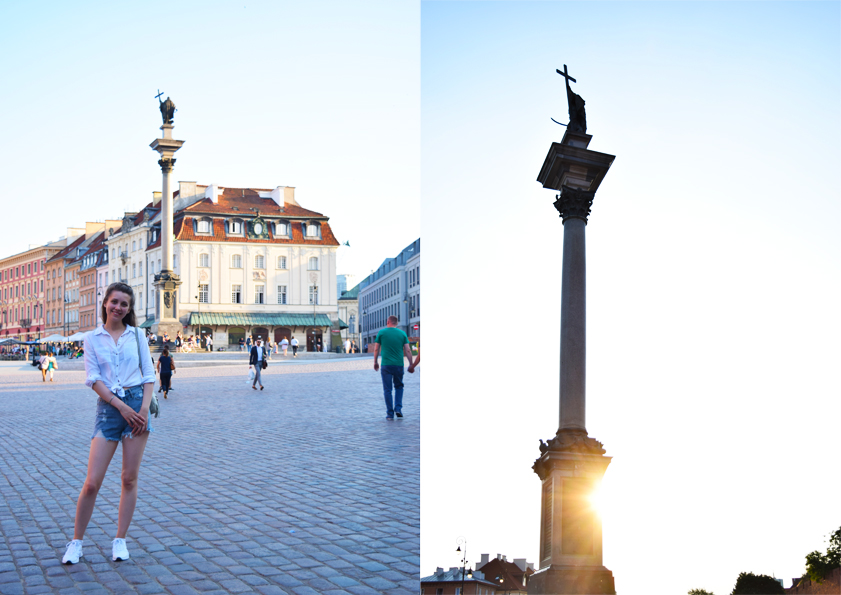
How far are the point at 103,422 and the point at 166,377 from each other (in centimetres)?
1638

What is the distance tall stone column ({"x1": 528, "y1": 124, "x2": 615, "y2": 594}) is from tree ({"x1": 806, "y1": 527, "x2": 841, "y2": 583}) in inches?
394

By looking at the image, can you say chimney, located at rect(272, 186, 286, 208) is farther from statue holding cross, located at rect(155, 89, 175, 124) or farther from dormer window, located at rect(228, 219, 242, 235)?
statue holding cross, located at rect(155, 89, 175, 124)

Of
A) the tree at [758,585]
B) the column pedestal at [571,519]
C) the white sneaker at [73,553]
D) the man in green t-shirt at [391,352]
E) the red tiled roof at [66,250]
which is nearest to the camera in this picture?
the white sneaker at [73,553]

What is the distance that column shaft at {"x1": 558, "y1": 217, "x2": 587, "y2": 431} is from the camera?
33.1ft

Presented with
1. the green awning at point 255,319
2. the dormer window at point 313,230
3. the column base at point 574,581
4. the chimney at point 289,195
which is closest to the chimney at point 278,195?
the chimney at point 289,195

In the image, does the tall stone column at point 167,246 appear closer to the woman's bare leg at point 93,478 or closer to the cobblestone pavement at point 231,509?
the cobblestone pavement at point 231,509

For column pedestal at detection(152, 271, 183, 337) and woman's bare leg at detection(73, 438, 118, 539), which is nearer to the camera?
woman's bare leg at detection(73, 438, 118, 539)

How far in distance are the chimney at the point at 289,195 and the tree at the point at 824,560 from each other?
66913 millimetres

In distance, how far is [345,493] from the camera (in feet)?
24.5

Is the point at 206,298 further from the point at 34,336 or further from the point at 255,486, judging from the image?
the point at 255,486

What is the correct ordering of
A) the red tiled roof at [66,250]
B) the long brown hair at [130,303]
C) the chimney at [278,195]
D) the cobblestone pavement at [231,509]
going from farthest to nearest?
the red tiled roof at [66,250]
the chimney at [278,195]
the long brown hair at [130,303]
the cobblestone pavement at [231,509]

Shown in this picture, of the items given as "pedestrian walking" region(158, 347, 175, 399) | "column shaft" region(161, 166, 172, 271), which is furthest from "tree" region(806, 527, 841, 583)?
"column shaft" region(161, 166, 172, 271)

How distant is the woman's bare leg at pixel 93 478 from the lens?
16.9 feet

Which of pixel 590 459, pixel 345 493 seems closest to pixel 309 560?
pixel 345 493
